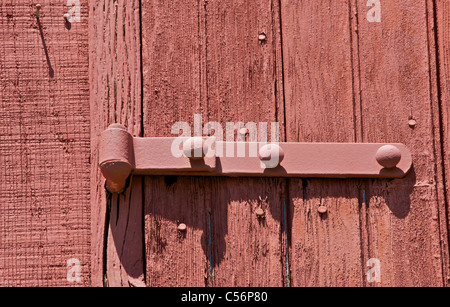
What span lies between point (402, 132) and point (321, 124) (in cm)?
17

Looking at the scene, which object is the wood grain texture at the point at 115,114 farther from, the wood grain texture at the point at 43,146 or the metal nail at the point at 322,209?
the metal nail at the point at 322,209

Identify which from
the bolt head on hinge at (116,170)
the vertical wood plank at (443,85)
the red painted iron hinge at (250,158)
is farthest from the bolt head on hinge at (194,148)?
the vertical wood plank at (443,85)

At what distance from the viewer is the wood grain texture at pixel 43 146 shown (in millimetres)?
1211

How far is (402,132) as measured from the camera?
4.18ft

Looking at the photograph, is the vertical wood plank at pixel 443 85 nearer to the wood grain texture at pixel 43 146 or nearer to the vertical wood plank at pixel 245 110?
the vertical wood plank at pixel 245 110

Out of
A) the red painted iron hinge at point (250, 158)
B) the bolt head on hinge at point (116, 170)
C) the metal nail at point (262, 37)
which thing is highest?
the metal nail at point (262, 37)

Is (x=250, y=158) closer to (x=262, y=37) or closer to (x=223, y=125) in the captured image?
(x=223, y=125)

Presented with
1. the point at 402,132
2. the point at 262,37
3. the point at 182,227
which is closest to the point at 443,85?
the point at 402,132

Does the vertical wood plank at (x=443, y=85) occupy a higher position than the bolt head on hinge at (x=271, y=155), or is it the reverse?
the vertical wood plank at (x=443, y=85)

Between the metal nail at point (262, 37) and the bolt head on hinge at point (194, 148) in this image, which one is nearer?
the bolt head on hinge at point (194, 148)

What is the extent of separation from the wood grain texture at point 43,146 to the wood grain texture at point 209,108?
0.47 ft

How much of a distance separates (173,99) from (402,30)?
52cm

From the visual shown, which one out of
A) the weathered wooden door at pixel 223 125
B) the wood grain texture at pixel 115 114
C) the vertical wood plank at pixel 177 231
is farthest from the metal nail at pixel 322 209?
the wood grain texture at pixel 115 114
